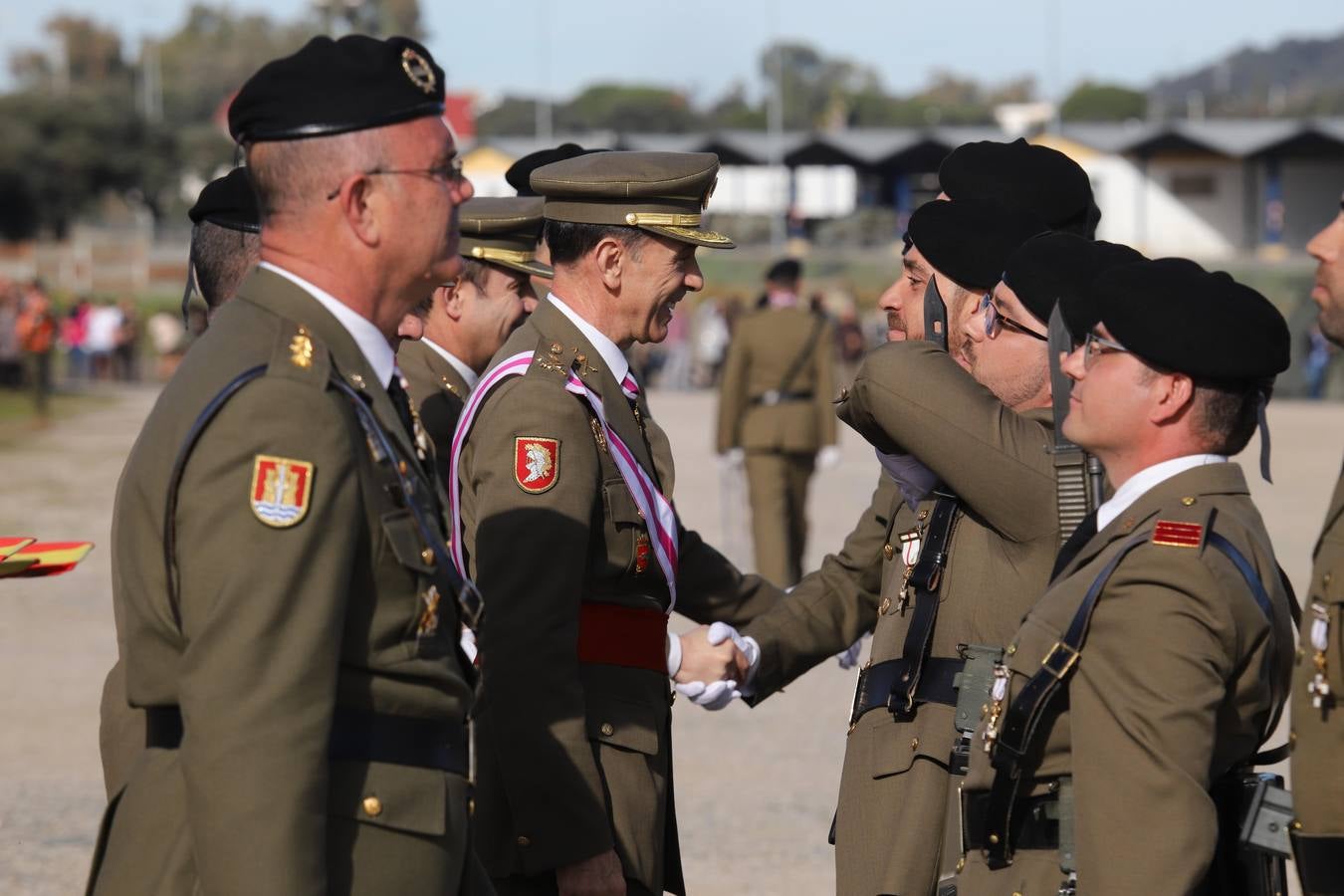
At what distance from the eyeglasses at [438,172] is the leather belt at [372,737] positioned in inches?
29.5

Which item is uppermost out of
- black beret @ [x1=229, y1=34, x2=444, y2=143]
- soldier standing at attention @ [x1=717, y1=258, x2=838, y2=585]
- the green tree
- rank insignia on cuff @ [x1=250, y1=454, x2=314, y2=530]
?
the green tree

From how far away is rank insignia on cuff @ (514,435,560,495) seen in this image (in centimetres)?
360

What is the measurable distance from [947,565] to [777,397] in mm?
9091

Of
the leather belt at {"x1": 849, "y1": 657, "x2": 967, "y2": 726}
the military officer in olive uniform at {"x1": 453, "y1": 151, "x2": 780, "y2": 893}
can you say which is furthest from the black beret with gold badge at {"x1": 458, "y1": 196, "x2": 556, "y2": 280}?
the leather belt at {"x1": 849, "y1": 657, "x2": 967, "y2": 726}

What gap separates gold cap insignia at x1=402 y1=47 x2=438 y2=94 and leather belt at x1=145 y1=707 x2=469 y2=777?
0.92 m

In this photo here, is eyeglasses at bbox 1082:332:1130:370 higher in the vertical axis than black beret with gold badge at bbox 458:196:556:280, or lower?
lower

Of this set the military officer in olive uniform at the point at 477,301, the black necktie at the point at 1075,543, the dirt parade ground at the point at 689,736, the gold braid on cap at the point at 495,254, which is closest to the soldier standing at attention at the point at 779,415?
the dirt parade ground at the point at 689,736

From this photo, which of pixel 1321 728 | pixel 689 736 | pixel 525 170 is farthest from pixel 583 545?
pixel 689 736

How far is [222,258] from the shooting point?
383cm

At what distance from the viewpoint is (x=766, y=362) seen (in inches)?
499

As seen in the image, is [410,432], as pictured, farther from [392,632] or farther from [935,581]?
[935,581]

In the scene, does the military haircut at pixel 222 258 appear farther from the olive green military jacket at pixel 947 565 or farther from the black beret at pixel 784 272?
the black beret at pixel 784 272

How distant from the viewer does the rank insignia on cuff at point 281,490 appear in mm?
2402

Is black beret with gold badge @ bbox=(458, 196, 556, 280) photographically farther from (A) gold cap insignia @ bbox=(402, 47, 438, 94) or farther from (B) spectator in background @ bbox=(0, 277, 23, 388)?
(B) spectator in background @ bbox=(0, 277, 23, 388)
